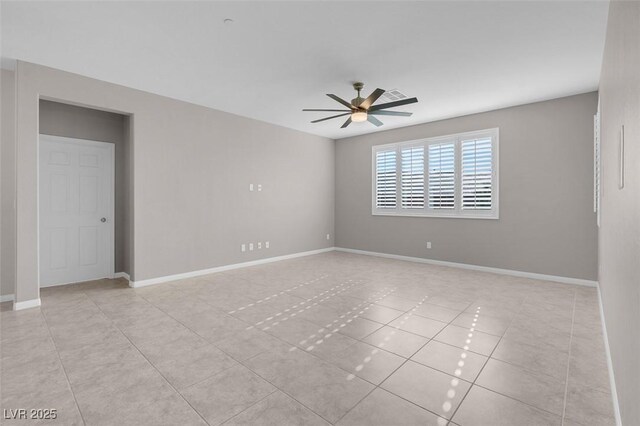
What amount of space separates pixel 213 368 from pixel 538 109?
5931mm

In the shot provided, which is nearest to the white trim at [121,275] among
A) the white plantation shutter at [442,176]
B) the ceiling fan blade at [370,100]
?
the ceiling fan blade at [370,100]

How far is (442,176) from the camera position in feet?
20.1

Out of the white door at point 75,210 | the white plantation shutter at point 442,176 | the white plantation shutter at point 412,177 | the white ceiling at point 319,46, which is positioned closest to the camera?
the white ceiling at point 319,46

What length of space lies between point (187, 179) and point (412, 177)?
445 cm

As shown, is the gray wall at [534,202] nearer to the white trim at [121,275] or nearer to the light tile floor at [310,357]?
the light tile floor at [310,357]

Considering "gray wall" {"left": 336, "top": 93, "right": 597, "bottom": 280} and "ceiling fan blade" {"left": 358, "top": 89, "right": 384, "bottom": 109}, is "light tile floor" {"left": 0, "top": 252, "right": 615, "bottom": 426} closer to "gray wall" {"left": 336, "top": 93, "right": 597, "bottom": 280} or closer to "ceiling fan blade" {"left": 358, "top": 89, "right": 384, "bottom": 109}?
"gray wall" {"left": 336, "top": 93, "right": 597, "bottom": 280}

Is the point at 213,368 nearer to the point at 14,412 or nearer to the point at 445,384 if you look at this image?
the point at 14,412

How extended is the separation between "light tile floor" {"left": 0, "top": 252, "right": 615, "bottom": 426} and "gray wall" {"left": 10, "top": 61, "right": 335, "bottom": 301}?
91 cm

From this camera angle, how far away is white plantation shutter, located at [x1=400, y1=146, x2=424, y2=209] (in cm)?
643

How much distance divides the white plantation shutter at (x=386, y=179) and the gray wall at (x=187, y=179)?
1.70m

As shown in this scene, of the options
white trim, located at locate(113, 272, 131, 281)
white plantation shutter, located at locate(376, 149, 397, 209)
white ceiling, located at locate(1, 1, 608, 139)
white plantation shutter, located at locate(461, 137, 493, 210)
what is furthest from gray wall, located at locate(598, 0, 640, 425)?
white trim, located at locate(113, 272, 131, 281)

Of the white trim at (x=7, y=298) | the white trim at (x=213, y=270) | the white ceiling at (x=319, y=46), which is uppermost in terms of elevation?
the white ceiling at (x=319, y=46)

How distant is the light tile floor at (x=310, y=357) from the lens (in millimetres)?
1851

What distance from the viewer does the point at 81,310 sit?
3.60 meters
